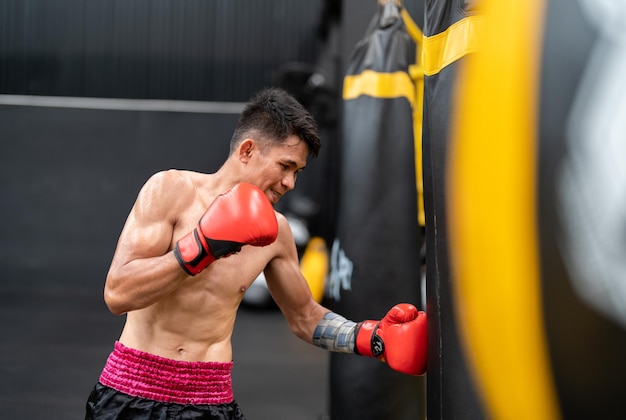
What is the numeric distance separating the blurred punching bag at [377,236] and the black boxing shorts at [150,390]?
85 cm

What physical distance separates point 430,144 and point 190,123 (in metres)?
7.11

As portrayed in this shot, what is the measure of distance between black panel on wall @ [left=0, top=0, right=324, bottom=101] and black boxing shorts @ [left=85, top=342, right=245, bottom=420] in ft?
22.5

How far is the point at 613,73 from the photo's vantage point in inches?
36.4

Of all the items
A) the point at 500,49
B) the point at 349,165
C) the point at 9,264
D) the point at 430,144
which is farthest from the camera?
the point at 9,264

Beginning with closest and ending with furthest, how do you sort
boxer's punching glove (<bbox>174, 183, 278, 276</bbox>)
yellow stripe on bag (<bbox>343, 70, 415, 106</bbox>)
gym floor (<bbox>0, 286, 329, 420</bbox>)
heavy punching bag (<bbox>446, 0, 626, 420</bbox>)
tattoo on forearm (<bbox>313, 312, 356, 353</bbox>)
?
heavy punching bag (<bbox>446, 0, 626, 420</bbox>), boxer's punching glove (<bbox>174, 183, 278, 276</bbox>), tattoo on forearm (<bbox>313, 312, 356, 353</bbox>), yellow stripe on bag (<bbox>343, 70, 415, 106</bbox>), gym floor (<bbox>0, 286, 329, 420</bbox>)

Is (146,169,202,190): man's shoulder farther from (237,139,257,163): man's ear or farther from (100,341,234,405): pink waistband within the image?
(100,341,234,405): pink waistband

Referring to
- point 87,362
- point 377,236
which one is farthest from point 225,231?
point 87,362

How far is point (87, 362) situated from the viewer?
4586 millimetres

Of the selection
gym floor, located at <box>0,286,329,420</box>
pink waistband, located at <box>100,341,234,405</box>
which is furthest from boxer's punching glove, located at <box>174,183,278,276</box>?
gym floor, located at <box>0,286,329,420</box>

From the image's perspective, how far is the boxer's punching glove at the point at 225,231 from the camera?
148 centimetres

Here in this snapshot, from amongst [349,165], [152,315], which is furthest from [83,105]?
[152,315]

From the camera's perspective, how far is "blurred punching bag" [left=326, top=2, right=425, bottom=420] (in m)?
2.42

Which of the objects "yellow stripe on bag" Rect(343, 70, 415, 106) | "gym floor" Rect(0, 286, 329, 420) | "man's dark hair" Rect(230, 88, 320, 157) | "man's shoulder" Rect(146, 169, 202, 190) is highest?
"yellow stripe on bag" Rect(343, 70, 415, 106)

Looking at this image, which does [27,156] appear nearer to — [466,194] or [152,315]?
[152,315]
